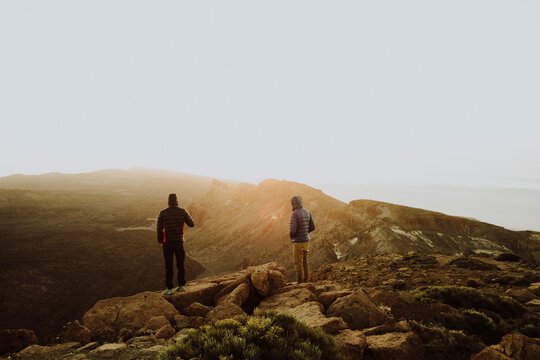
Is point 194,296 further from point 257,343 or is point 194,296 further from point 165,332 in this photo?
point 257,343

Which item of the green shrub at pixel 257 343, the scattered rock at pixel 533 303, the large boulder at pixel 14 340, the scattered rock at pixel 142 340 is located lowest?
the large boulder at pixel 14 340

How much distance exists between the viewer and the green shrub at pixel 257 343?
367 centimetres

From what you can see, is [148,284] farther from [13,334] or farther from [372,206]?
[372,206]

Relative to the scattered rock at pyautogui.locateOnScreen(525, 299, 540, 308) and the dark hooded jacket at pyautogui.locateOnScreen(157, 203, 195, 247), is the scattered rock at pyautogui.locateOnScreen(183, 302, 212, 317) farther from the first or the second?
the scattered rock at pyautogui.locateOnScreen(525, 299, 540, 308)

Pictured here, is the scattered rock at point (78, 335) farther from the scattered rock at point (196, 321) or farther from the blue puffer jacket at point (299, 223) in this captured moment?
the blue puffer jacket at point (299, 223)

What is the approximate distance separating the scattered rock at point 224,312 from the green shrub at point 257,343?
62.1 inches

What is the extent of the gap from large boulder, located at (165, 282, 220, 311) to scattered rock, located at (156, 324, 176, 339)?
78.7 inches

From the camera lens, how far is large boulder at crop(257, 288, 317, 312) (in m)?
7.01

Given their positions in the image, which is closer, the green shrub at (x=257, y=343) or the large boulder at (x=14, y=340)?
the green shrub at (x=257, y=343)

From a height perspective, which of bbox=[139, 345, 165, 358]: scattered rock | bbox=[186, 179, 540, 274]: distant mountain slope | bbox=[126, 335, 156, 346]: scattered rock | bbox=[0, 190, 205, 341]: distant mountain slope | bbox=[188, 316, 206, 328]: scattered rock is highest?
bbox=[139, 345, 165, 358]: scattered rock

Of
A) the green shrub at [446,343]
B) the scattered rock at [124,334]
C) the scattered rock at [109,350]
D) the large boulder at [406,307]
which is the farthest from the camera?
the large boulder at [406,307]

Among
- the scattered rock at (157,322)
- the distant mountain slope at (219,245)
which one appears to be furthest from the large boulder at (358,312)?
the distant mountain slope at (219,245)

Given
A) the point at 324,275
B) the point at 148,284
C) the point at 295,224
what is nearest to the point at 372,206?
the point at 324,275

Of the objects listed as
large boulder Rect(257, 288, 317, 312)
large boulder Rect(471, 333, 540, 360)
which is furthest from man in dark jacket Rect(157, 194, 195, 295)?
large boulder Rect(471, 333, 540, 360)
